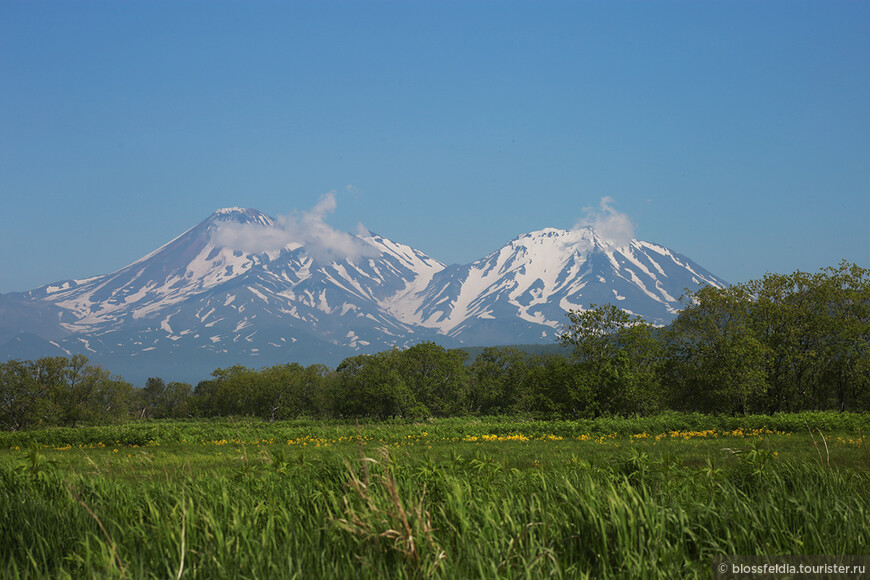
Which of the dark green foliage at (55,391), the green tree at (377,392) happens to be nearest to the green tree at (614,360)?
the green tree at (377,392)

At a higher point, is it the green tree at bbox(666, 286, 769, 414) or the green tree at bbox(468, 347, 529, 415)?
the green tree at bbox(666, 286, 769, 414)

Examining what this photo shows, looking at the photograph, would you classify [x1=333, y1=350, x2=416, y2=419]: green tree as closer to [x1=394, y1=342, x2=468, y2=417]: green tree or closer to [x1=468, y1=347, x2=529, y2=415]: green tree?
[x1=394, y1=342, x2=468, y2=417]: green tree

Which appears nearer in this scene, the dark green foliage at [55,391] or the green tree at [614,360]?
the green tree at [614,360]

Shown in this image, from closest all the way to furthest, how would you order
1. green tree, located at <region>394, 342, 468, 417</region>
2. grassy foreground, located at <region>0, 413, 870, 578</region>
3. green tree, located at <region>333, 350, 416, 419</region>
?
grassy foreground, located at <region>0, 413, 870, 578</region>
green tree, located at <region>333, 350, 416, 419</region>
green tree, located at <region>394, 342, 468, 417</region>

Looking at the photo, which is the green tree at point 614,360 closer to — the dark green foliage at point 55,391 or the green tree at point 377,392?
the green tree at point 377,392

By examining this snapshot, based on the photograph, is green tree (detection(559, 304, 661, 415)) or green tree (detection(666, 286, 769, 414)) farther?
green tree (detection(559, 304, 661, 415))

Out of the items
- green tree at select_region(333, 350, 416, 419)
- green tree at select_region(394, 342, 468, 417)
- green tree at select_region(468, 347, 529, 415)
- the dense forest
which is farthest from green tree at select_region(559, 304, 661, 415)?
green tree at select_region(394, 342, 468, 417)

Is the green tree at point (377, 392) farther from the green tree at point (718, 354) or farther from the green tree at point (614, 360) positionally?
the green tree at point (718, 354)

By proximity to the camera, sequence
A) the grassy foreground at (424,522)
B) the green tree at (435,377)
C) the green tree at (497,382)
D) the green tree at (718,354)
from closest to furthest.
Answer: the grassy foreground at (424,522) → the green tree at (718,354) → the green tree at (435,377) → the green tree at (497,382)

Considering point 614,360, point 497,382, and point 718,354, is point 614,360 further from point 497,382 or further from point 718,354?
point 497,382

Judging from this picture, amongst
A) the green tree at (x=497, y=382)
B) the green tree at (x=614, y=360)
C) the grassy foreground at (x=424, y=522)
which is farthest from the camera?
the green tree at (x=497, y=382)

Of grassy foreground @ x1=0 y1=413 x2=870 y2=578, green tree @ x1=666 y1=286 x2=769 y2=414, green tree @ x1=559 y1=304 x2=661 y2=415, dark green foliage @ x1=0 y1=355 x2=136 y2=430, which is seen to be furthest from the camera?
dark green foliage @ x1=0 y1=355 x2=136 y2=430

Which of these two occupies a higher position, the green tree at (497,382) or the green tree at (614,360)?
the green tree at (614,360)

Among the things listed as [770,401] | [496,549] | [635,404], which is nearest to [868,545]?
[496,549]
